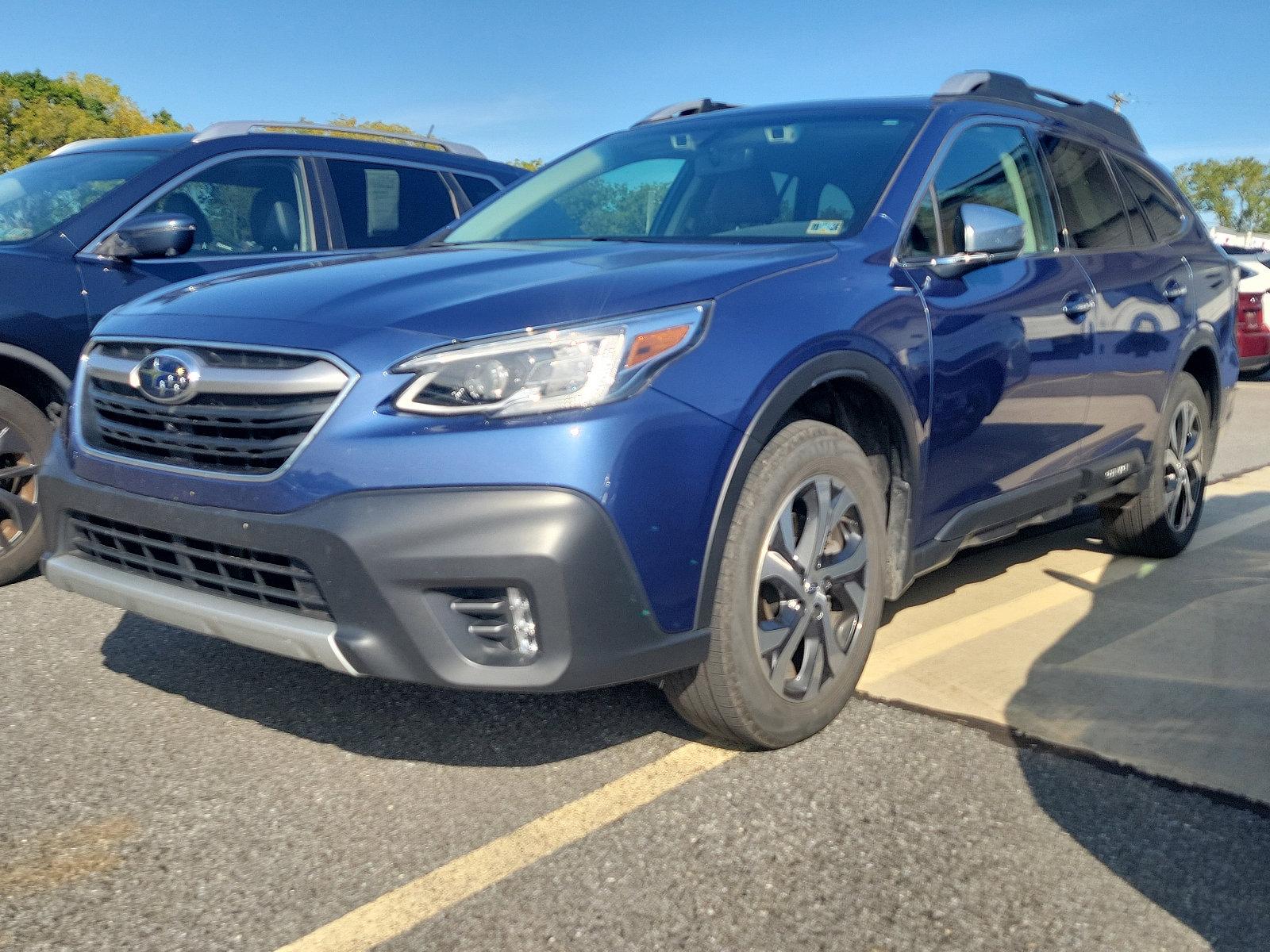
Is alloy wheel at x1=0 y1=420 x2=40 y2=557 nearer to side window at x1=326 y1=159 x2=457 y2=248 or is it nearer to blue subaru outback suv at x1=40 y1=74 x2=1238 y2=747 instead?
blue subaru outback suv at x1=40 y1=74 x2=1238 y2=747

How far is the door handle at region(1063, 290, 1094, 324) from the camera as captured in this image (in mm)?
4250

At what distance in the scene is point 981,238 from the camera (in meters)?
3.62

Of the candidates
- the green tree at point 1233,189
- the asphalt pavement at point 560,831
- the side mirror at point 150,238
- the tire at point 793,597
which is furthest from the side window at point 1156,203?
the green tree at point 1233,189

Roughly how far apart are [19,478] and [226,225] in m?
1.37

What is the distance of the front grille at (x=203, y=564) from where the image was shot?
2.77 metres

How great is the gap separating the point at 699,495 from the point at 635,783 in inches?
29.8

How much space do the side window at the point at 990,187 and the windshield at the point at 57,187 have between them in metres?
3.31

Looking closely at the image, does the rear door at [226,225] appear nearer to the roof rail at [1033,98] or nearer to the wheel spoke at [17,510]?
the wheel spoke at [17,510]

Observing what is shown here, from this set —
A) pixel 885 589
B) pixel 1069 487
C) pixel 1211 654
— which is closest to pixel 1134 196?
pixel 1069 487

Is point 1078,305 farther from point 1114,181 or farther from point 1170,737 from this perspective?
point 1170,737

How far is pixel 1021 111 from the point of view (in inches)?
178

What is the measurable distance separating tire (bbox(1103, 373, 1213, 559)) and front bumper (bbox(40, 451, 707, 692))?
3.05m

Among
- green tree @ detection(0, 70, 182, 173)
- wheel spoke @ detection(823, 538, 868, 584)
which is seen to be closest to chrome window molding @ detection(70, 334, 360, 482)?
wheel spoke @ detection(823, 538, 868, 584)

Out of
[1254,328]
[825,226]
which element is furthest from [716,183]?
[1254,328]
